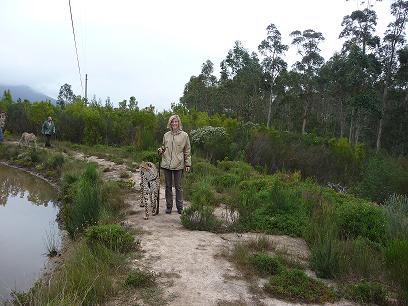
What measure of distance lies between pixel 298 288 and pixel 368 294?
763 mm

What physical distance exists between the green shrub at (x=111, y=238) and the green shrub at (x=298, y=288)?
206 cm

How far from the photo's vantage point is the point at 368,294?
4773 millimetres

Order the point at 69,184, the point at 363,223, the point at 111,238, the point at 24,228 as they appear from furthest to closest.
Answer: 1. the point at 69,184
2. the point at 24,228
3. the point at 363,223
4. the point at 111,238

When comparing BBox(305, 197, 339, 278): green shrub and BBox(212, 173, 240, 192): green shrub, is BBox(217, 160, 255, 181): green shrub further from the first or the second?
BBox(305, 197, 339, 278): green shrub

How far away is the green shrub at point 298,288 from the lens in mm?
4781

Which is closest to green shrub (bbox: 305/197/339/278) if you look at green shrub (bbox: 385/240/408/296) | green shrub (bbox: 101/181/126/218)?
green shrub (bbox: 385/240/408/296)

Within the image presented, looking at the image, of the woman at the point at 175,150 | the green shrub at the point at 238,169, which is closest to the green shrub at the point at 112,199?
the woman at the point at 175,150

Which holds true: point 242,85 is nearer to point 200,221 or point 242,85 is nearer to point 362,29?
point 362,29

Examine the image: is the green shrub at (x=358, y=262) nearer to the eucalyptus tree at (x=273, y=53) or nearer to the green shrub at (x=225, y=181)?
the green shrub at (x=225, y=181)

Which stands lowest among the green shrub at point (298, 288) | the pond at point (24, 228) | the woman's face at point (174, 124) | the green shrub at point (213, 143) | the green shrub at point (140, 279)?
the pond at point (24, 228)

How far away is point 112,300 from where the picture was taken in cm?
452

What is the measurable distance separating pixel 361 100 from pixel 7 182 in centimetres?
2284

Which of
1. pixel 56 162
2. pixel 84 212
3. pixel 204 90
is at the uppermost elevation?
pixel 204 90

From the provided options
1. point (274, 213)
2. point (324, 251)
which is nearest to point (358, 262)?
point (324, 251)
